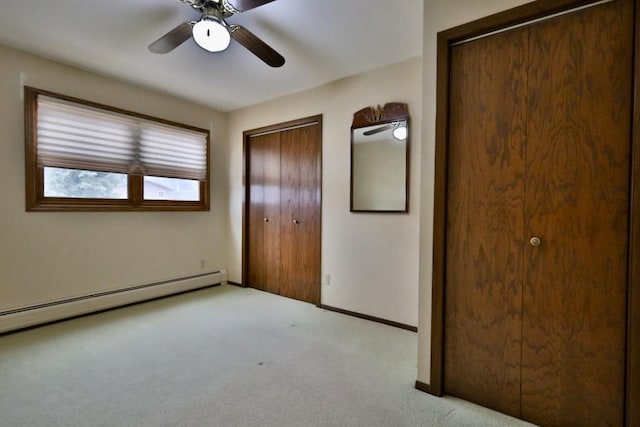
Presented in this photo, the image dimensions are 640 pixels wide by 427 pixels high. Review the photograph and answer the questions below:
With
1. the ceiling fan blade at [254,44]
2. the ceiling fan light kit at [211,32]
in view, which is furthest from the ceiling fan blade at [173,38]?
the ceiling fan blade at [254,44]

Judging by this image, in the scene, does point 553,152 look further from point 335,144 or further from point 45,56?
point 45,56

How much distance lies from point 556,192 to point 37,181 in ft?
12.6

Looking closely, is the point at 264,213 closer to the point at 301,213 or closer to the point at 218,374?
the point at 301,213

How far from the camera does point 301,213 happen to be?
3482 millimetres

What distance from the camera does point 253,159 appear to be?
3984 mm

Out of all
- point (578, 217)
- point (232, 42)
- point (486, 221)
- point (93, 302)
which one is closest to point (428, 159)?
point (486, 221)

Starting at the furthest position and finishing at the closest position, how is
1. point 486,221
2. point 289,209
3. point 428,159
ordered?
point 289,209 → point 428,159 → point 486,221

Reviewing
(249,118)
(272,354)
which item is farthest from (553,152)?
(249,118)

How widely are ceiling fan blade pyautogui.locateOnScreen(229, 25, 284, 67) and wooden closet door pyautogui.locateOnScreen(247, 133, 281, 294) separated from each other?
5.03 feet

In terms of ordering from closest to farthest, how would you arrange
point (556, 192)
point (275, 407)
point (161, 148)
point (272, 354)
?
point (556, 192)
point (275, 407)
point (272, 354)
point (161, 148)

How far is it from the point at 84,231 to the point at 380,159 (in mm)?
2973

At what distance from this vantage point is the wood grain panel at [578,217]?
1.32m

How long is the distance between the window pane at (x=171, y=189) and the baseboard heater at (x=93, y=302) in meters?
1.00

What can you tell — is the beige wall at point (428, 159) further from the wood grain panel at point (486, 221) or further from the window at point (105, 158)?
the window at point (105, 158)
